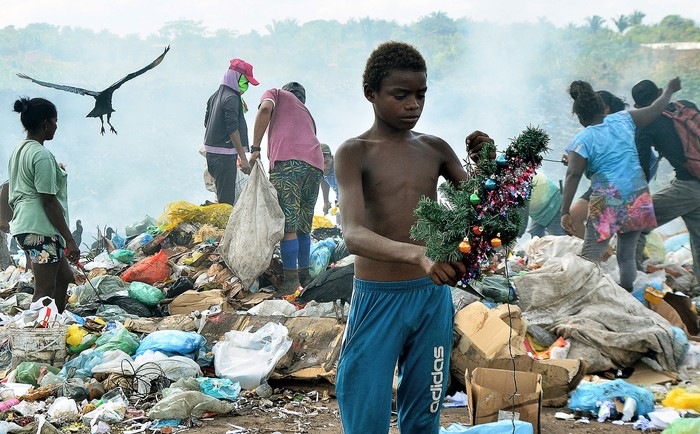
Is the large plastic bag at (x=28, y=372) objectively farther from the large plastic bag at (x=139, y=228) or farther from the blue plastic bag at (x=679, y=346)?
the large plastic bag at (x=139, y=228)

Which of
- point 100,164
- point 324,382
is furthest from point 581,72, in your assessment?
point 324,382

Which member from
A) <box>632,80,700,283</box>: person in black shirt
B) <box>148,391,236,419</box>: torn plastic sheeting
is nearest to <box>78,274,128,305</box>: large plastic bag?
<box>148,391,236,419</box>: torn plastic sheeting

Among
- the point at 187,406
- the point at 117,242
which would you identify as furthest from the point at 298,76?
the point at 187,406

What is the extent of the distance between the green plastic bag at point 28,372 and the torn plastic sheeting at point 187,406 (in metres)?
1.22

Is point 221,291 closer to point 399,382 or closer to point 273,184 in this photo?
point 273,184

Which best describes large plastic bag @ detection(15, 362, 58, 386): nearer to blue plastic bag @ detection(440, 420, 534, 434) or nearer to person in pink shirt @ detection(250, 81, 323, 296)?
person in pink shirt @ detection(250, 81, 323, 296)

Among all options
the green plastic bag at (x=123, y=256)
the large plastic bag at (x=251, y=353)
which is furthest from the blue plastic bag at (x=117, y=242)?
the large plastic bag at (x=251, y=353)

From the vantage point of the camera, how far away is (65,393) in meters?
4.66

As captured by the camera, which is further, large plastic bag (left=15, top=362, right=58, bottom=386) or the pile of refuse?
large plastic bag (left=15, top=362, right=58, bottom=386)

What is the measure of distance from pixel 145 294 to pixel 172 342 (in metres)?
1.90

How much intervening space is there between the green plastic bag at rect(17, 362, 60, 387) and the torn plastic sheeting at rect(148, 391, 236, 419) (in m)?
1.22

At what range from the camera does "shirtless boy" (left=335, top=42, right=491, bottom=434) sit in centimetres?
250

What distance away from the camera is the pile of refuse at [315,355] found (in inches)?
167

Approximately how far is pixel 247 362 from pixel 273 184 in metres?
2.56
